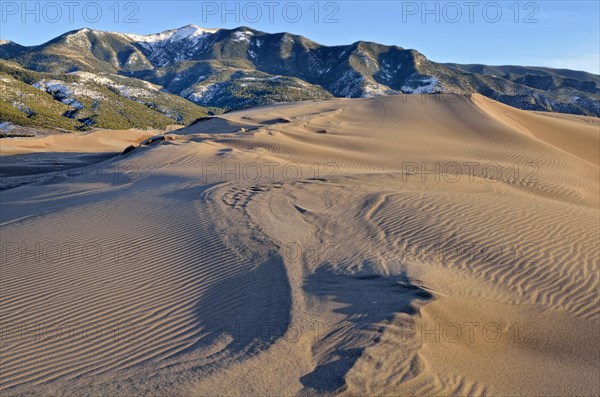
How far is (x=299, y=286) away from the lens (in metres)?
6.10

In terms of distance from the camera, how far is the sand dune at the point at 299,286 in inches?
177

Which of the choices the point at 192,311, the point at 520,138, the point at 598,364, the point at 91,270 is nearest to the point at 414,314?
the point at 598,364

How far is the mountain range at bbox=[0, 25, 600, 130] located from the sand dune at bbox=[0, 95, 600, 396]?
48.6 meters

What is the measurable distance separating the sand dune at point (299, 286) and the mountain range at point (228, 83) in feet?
159

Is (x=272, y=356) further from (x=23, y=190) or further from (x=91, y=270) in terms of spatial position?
(x=23, y=190)

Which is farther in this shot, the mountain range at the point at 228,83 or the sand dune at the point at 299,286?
the mountain range at the point at 228,83

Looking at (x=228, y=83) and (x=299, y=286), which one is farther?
(x=228, y=83)

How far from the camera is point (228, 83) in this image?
461 ft

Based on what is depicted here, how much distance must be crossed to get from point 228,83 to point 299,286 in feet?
462

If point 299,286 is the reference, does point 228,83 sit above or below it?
above

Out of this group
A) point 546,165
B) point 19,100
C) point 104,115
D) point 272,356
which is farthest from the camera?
point 104,115

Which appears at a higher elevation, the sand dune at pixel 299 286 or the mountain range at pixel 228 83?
the mountain range at pixel 228 83

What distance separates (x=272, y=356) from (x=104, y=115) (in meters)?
79.3

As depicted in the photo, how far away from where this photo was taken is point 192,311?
5.62 m
